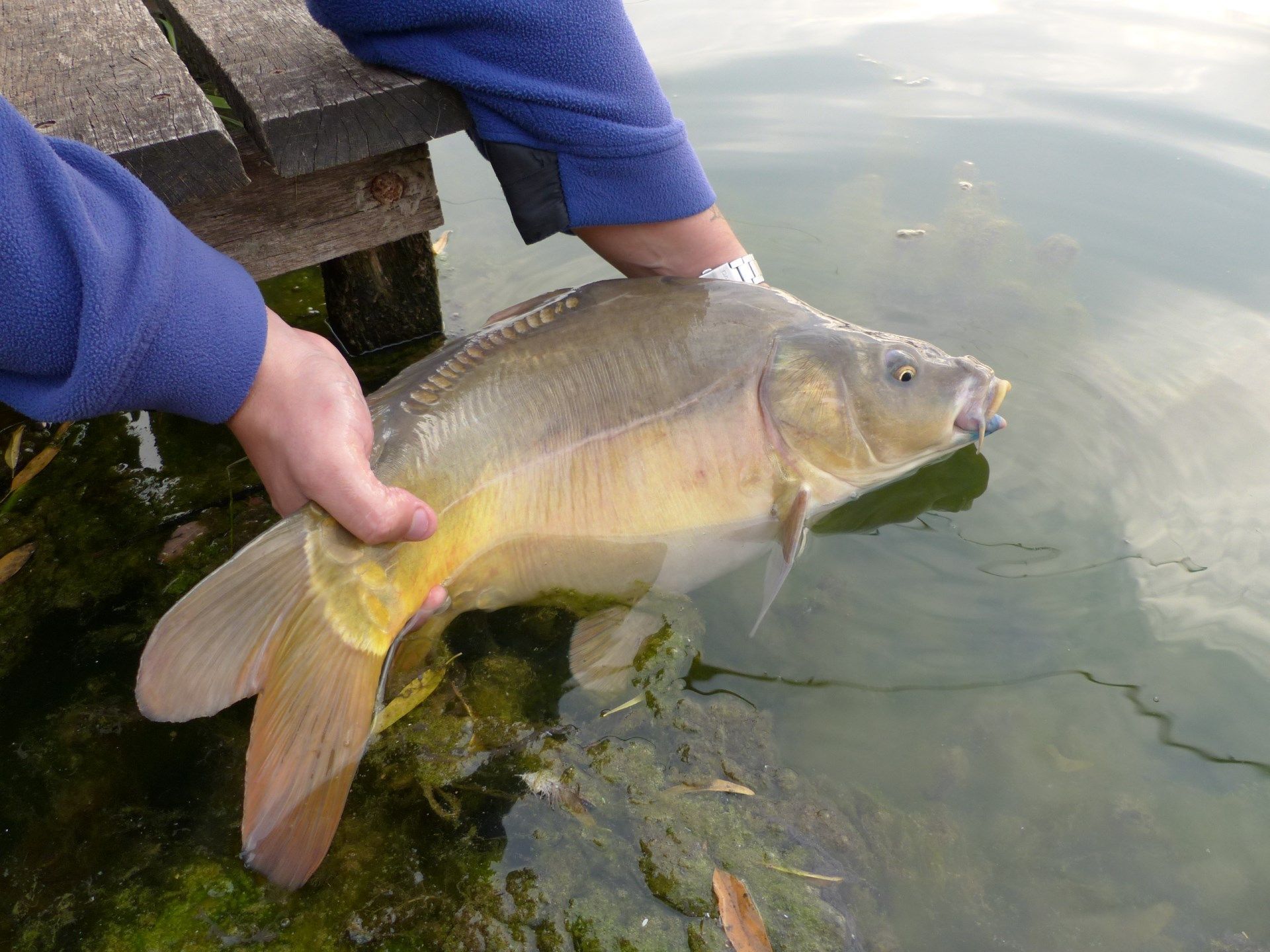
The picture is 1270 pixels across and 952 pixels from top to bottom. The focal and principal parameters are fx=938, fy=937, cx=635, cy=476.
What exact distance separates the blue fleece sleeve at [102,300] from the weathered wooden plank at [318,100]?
46 centimetres

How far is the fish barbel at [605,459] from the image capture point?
5.98 feet

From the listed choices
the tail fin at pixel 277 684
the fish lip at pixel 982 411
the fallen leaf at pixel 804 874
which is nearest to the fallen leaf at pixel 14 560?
the tail fin at pixel 277 684

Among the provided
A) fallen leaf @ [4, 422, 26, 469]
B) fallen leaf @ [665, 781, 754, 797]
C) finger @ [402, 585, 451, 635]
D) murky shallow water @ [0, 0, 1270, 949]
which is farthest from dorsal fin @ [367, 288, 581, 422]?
fallen leaf @ [4, 422, 26, 469]

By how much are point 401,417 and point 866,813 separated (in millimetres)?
1285

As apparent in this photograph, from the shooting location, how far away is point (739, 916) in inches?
65.7

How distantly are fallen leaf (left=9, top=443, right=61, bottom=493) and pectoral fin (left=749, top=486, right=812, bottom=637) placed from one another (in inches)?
81.5

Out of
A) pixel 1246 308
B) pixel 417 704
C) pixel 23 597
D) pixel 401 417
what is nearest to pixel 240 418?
pixel 401 417

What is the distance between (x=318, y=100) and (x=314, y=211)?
1.55ft

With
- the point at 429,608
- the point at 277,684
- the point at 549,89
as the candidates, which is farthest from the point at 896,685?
the point at 549,89

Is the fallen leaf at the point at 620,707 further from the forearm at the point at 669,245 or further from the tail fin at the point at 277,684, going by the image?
the forearm at the point at 669,245

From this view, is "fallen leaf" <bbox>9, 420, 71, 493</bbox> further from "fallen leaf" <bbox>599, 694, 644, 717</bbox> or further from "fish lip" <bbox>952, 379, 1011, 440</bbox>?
"fish lip" <bbox>952, 379, 1011, 440</bbox>

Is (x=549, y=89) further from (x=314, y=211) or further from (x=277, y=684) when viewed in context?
(x=277, y=684)

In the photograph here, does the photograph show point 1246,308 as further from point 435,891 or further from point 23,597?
point 23,597

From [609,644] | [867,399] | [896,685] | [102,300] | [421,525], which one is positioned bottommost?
[896,685]
